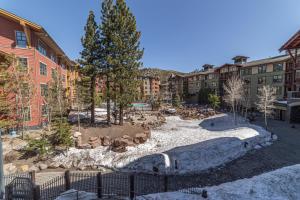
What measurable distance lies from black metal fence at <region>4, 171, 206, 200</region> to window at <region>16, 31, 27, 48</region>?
1621 centimetres

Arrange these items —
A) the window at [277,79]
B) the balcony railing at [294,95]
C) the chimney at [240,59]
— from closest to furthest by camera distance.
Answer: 1. the balcony railing at [294,95]
2. the window at [277,79]
3. the chimney at [240,59]

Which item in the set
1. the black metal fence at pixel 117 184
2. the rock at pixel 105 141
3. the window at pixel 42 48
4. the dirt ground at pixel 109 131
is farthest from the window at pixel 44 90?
the black metal fence at pixel 117 184

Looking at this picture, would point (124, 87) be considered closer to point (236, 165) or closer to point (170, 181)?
point (170, 181)

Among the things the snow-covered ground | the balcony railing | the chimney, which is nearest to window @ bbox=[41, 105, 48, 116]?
the snow-covered ground

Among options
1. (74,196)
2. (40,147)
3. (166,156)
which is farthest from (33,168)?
(166,156)

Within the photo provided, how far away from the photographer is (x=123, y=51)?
18.2 m

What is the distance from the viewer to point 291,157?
40.6 ft

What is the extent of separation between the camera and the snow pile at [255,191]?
763 centimetres

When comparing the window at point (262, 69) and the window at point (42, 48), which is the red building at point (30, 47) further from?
the window at point (262, 69)

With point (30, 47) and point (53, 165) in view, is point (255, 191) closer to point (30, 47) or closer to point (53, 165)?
point (53, 165)

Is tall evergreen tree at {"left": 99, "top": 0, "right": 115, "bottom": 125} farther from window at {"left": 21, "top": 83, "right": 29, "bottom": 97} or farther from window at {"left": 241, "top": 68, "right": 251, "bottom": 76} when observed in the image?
window at {"left": 241, "top": 68, "right": 251, "bottom": 76}

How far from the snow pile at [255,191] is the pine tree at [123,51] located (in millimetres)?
12103

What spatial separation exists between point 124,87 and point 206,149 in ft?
34.9

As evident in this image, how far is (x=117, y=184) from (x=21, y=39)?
19177 millimetres
